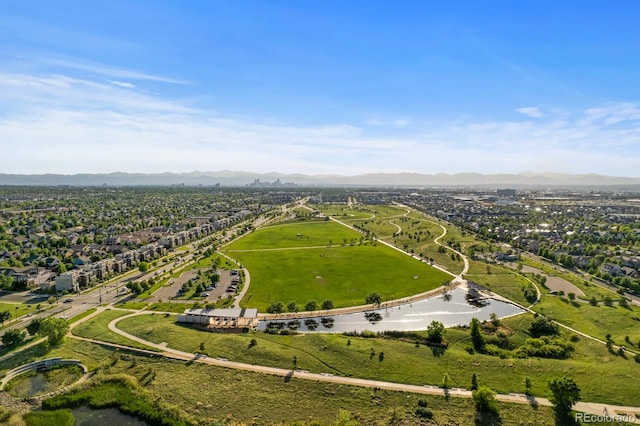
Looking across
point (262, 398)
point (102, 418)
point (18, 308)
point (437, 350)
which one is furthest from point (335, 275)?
point (18, 308)

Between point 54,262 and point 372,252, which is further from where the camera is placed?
point 372,252

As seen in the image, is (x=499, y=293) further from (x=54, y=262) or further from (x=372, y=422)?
(x=54, y=262)

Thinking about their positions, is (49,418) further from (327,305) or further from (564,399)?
(564,399)

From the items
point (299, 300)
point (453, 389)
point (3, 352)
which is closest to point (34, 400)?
point (3, 352)

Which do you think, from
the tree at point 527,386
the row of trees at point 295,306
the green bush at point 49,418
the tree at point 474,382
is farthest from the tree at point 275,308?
the tree at point 527,386

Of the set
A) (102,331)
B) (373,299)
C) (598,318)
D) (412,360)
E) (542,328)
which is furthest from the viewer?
(373,299)

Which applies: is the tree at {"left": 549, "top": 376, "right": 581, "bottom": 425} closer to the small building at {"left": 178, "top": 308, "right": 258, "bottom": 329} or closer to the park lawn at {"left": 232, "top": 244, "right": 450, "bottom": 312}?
the park lawn at {"left": 232, "top": 244, "right": 450, "bottom": 312}
